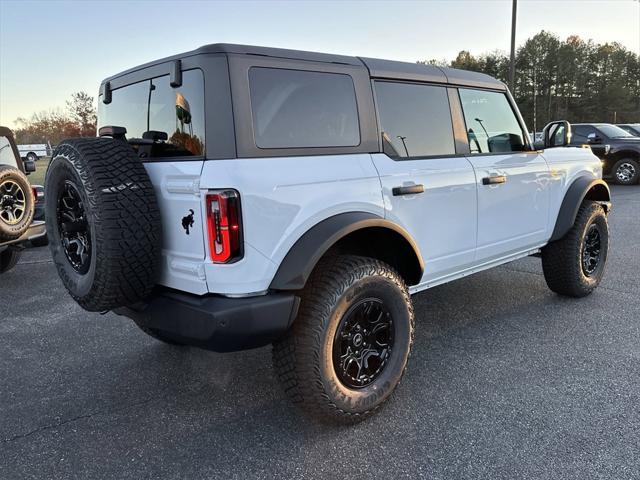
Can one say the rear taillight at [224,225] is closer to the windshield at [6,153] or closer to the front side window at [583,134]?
the windshield at [6,153]

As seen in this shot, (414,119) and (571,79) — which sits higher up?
(571,79)

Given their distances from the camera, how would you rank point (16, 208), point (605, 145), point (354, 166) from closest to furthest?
point (354, 166)
point (16, 208)
point (605, 145)

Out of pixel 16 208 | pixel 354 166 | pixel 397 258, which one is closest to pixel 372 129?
pixel 354 166

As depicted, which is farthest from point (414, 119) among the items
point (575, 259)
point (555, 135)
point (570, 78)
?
point (570, 78)

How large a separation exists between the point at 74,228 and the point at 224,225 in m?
0.94

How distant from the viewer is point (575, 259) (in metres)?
4.30

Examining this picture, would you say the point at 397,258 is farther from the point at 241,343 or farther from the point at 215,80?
the point at 215,80

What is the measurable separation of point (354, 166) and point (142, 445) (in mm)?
1763

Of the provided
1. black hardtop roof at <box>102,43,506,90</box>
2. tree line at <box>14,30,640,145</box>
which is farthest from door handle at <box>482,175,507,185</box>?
tree line at <box>14,30,640,145</box>

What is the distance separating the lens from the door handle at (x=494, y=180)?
3403mm

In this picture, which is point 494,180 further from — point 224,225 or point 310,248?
point 224,225

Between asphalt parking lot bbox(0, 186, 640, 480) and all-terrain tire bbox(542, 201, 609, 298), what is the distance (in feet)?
0.59

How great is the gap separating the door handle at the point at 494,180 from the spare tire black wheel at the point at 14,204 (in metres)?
4.68

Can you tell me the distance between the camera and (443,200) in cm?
310
